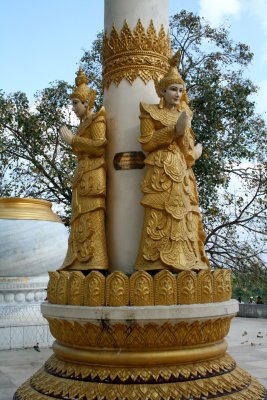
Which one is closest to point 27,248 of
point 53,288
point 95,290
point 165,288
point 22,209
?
point 22,209

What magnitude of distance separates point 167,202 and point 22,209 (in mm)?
5894

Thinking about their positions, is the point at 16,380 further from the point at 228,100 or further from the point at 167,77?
the point at 228,100

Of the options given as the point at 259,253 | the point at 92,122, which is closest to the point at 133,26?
the point at 92,122

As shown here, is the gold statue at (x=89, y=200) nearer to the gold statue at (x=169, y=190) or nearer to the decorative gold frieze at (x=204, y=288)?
the gold statue at (x=169, y=190)

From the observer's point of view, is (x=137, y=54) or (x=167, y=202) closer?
(x=167, y=202)

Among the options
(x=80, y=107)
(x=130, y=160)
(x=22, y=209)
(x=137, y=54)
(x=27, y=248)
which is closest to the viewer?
(x=130, y=160)

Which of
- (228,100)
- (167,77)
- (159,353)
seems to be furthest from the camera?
(228,100)

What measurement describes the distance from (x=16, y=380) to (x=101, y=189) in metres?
3.02

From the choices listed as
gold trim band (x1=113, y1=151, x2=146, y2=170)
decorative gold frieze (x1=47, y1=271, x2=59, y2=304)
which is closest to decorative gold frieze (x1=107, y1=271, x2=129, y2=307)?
decorative gold frieze (x1=47, y1=271, x2=59, y2=304)

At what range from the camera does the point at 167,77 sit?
398cm

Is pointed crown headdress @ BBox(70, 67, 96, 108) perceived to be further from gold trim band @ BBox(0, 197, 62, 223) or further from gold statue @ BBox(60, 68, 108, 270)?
gold trim band @ BBox(0, 197, 62, 223)

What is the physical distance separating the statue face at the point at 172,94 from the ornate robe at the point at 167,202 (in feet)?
0.22

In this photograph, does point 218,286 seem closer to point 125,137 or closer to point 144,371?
point 144,371

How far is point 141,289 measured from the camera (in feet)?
11.2
